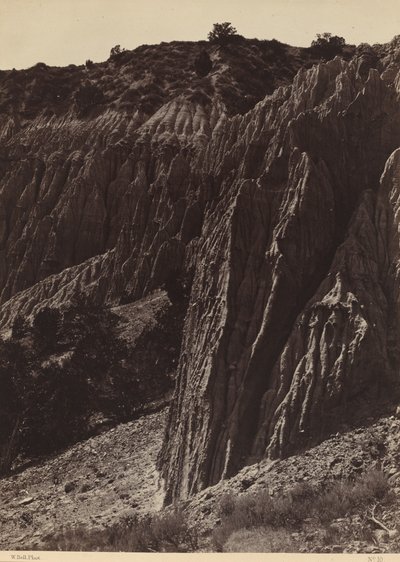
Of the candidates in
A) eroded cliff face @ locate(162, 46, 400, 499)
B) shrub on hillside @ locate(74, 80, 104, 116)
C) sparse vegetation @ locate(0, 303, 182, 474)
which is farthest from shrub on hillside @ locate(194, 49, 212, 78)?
eroded cliff face @ locate(162, 46, 400, 499)

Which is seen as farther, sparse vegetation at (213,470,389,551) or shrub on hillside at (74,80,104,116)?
shrub on hillside at (74,80,104,116)

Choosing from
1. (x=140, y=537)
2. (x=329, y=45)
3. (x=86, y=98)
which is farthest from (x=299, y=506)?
(x=329, y=45)

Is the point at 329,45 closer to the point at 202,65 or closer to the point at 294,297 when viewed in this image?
the point at 202,65

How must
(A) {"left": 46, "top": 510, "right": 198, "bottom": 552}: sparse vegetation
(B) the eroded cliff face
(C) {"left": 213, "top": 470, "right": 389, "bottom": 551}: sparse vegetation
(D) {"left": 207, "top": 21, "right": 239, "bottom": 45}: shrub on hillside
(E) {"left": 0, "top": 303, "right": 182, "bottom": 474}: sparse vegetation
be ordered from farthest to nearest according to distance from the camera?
(D) {"left": 207, "top": 21, "right": 239, "bottom": 45}: shrub on hillside, (E) {"left": 0, "top": 303, "right": 182, "bottom": 474}: sparse vegetation, (B) the eroded cliff face, (A) {"left": 46, "top": 510, "right": 198, "bottom": 552}: sparse vegetation, (C) {"left": 213, "top": 470, "right": 389, "bottom": 551}: sparse vegetation

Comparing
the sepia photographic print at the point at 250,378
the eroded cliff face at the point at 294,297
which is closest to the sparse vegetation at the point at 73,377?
the sepia photographic print at the point at 250,378

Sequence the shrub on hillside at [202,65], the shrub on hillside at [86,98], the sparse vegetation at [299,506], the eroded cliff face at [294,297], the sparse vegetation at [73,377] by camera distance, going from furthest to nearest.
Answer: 1. the shrub on hillside at [202,65]
2. the shrub on hillside at [86,98]
3. the sparse vegetation at [73,377]
4. the eroded cliff face at [294,297]
5. the sparse vegetation at [299,506]

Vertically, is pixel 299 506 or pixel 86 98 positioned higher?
pixel 86 98

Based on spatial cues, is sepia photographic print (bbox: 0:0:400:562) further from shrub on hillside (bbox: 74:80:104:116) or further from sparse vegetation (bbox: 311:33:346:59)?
sparse vegetation (bbox: 311:33:346:59)

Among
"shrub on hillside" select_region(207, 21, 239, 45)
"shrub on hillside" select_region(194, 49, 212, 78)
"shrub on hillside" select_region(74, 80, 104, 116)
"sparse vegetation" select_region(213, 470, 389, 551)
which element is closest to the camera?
"sparse vegetation" select_region(213, 470, 389, 551)

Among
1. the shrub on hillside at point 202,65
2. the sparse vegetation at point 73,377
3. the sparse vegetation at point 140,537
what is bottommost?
the sparse vegetation at point 140,537

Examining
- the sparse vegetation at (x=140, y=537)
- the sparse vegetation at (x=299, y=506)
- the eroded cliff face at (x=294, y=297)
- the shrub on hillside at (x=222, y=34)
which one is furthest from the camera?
the shrub on hillside at (x=222, y=34)

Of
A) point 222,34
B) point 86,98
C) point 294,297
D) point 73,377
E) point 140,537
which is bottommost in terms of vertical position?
point 140,537

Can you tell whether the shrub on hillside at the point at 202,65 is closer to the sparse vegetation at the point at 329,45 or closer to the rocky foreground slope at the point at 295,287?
the sparse vegetation at the point at 329,45

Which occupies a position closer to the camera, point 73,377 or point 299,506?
point 299,506
